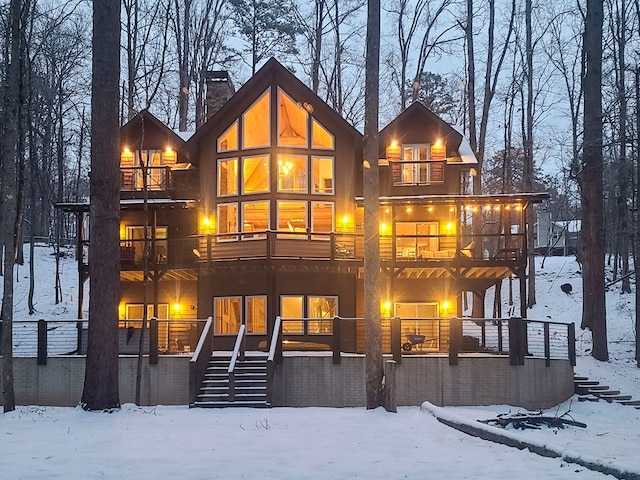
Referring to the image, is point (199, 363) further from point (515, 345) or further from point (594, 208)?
point (594, 208)

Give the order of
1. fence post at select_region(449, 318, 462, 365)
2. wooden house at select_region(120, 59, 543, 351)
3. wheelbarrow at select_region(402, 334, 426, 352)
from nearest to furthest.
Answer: fence post at select_region(449, 318, 462, 365), wheelbarrow at select_region(402, 334, 426, 352), wooden house at select_region(120, 59, 543, 351)

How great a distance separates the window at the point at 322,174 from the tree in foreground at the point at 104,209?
33.0ft

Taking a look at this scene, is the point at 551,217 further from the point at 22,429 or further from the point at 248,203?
the point at 22,429

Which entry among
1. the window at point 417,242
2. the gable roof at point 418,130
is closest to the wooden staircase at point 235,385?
the window at point 417,242

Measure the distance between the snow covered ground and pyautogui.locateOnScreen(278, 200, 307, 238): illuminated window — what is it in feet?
29.7

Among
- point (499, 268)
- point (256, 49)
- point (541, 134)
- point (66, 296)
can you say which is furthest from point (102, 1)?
point (541, 134)

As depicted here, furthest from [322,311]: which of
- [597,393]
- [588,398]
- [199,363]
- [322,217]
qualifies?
[597,393]

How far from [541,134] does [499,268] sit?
22224mm

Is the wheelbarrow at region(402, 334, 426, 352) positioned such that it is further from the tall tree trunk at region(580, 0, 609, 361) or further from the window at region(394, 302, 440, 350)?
the tall tree trunk at region(580, 0, 609, 361)

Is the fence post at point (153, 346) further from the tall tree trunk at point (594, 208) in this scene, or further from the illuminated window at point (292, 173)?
the tall tree trunk at point (594, 208)

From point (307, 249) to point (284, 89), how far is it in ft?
16.3

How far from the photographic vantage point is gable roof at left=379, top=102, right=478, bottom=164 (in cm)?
2267

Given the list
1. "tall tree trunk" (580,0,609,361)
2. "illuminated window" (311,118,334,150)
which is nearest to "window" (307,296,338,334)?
"illuminated window" (311,118,334,150)

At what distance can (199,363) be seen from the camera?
15031 millimetres
